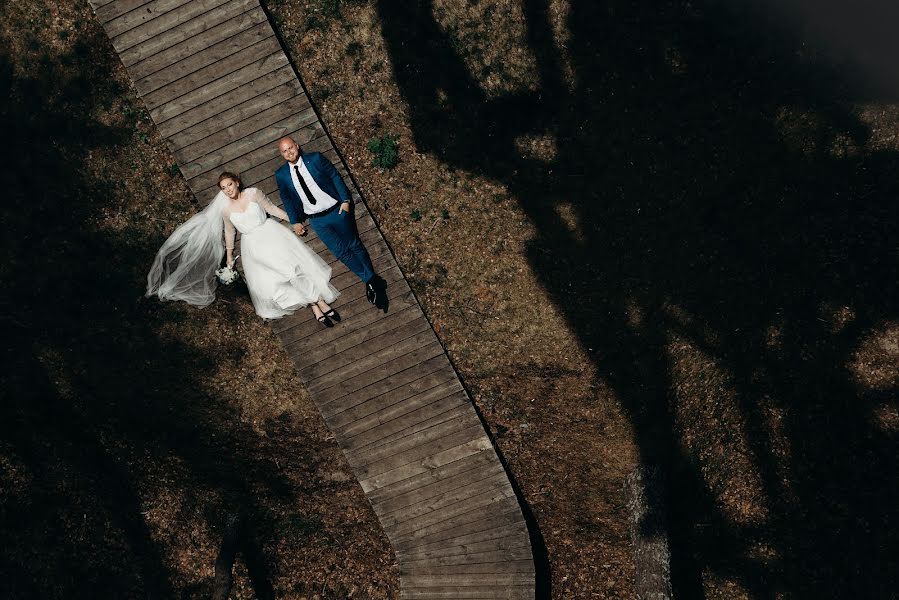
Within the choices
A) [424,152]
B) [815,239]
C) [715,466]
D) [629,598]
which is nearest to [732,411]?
[715,466]

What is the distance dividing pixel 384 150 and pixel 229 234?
3.29m

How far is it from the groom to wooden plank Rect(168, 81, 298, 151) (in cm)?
106

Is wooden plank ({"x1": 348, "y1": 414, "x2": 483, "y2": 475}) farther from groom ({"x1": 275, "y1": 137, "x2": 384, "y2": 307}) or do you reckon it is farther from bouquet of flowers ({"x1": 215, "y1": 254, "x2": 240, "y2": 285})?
bouquet of flowers ({"x1": 215, "y1": 254, "x2": 240, "y2": 285})

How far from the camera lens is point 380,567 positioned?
47.0ft

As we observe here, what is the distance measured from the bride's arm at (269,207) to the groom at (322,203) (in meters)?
0.11

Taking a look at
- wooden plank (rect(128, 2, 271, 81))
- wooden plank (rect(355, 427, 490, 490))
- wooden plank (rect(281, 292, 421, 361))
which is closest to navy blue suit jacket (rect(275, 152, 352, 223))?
wooden plank (rect(281, 292, 421, 361))

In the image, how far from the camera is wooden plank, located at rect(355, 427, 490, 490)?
507 inches

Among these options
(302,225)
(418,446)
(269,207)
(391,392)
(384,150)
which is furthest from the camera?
(418,446)

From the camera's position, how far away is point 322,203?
11.3 meters

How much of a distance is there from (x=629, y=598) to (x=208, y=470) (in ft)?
30.6

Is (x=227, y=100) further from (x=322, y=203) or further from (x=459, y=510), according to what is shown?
(x=459, y=510)

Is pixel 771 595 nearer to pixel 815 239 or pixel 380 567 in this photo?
pixel 815 239

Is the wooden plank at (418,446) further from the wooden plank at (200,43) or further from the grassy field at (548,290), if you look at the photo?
the wooden plank at (200,43)

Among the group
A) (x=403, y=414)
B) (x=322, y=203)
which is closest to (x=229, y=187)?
(x=322, y=203)
